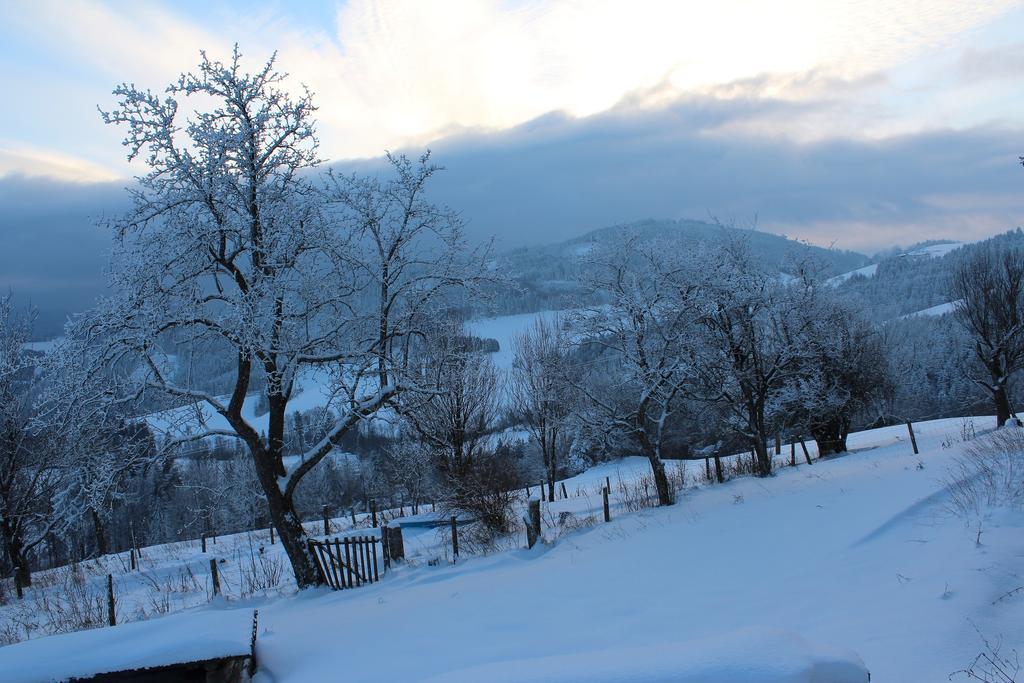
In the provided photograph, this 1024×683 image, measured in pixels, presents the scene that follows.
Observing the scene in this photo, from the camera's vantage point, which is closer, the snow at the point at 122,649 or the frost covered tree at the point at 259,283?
the snow at the point at 122,649

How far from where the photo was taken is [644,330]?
62.6ft

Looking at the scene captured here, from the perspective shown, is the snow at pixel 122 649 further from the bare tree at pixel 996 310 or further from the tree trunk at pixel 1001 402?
the tree trunk at pixel 1001 402

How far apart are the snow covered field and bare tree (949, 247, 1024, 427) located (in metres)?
20.0

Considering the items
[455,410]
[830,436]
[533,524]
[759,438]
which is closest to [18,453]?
[455,410]

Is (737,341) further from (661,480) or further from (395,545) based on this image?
(395,545)

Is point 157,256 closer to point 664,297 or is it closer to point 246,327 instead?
point 246,327

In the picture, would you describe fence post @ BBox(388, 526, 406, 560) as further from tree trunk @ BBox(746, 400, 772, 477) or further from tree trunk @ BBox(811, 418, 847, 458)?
tree trunk @ BBox(811, 418, 847, 458)

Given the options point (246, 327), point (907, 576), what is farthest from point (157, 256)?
point (907, 576)

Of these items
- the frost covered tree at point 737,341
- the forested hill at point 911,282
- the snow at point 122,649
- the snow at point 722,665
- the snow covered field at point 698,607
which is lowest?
the snow covered field at point 698,607

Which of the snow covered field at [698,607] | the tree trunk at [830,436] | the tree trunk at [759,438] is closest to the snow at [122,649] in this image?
the snow covered field at [698,607]

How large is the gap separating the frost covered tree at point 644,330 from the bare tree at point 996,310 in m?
18.0

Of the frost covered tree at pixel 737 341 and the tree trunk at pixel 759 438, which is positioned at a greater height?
the frost covered tree at pixel 737 341

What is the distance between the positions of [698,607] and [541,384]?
25.5 m

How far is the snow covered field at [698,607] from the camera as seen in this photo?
3260 mm
